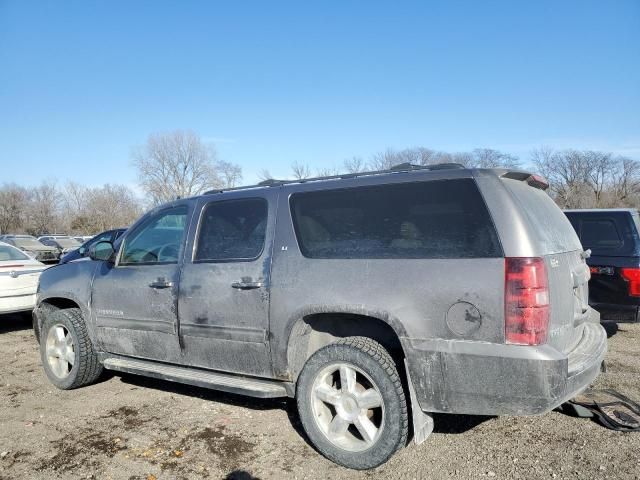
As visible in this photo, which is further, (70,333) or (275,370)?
(70,333)

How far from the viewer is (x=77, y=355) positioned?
196 inches

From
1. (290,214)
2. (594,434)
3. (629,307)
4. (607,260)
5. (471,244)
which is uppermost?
(290,214)

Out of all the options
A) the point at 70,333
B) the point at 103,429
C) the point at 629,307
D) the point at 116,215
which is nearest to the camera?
the point at 103,429

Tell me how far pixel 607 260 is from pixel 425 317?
4378 mm

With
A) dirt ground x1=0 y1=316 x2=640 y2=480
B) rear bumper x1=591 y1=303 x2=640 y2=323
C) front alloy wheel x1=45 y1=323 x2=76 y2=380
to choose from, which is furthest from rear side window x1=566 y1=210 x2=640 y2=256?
front alloy wheel x1=45 y1=323 x2=76 y2=380

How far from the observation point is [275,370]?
144 inches

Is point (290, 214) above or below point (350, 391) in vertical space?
above

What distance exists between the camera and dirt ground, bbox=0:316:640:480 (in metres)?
3.29

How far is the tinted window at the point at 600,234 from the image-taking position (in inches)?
248

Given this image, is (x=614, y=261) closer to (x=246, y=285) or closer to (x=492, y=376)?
(x=492, y=376)

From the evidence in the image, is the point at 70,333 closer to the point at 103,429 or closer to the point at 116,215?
the point at 103,429

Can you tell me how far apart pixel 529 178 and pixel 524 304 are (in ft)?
3.70

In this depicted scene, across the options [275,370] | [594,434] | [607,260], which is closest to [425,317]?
[275,370]

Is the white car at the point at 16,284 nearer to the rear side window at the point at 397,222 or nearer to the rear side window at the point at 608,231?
the rear side window at the point at 397,222
